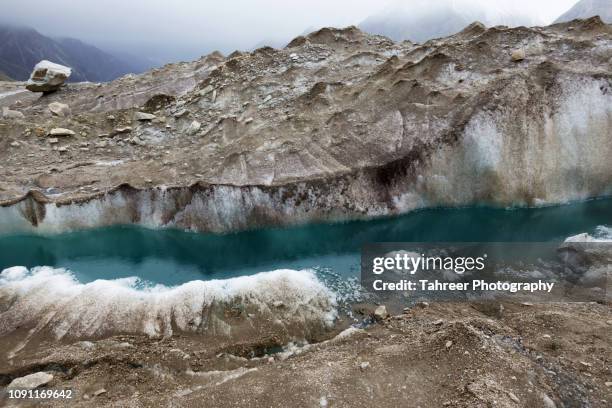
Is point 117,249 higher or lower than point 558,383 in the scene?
higher

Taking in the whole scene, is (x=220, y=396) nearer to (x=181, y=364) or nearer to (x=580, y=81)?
(x=181, y=364)

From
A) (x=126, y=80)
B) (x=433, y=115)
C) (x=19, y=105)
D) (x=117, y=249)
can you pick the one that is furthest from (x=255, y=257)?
(x=19, y=105)

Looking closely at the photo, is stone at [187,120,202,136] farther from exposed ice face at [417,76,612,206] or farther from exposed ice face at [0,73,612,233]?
exposed ice face at [417,76,612,206]

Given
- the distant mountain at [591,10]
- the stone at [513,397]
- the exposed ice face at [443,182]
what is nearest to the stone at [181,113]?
the exposed ice face at [443,182]

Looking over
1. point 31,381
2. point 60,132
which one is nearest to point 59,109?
point 60,132

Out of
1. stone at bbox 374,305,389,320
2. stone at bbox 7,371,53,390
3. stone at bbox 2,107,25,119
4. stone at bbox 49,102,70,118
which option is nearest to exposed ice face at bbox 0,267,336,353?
stone at bbox 374,305,389,320

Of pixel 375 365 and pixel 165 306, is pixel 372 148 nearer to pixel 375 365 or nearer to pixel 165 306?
pixel 165 306
